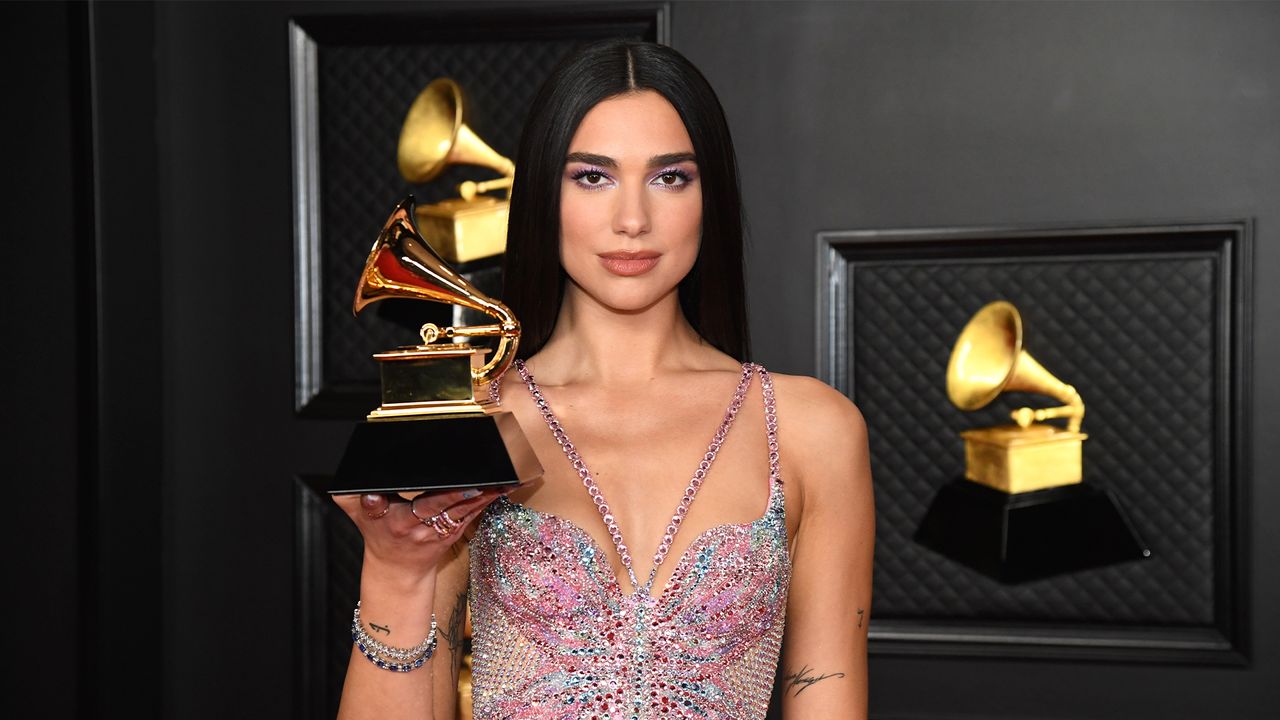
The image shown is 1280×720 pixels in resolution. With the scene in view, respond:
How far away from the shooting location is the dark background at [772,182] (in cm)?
249

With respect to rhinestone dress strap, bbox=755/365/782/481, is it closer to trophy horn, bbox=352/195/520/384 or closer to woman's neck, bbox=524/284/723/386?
woman's neck, bbox=524/284/723/386

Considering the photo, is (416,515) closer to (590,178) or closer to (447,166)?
(590,178)

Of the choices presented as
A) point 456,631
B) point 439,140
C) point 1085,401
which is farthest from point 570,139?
point 1085,401

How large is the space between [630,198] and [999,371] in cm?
104

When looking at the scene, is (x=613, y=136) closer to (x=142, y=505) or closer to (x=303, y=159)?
(x=303, y=159)

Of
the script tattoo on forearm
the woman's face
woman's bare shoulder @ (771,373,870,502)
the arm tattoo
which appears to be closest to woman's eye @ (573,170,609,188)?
the woman's face

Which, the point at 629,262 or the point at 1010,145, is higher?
the point at 1010,145

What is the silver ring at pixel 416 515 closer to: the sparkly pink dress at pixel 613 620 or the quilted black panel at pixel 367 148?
the sparkly pink dress at pixel 613 620

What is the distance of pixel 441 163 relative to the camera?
248 cm

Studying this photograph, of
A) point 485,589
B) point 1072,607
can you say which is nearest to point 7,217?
point 485,589

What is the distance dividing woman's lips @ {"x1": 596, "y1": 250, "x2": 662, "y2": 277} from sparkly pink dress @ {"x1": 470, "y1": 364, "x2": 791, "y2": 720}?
264 mm

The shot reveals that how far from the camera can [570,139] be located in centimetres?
165

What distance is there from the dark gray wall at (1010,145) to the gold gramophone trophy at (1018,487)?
0.87 ft

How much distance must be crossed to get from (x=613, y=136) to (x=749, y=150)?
1002 millimetres
